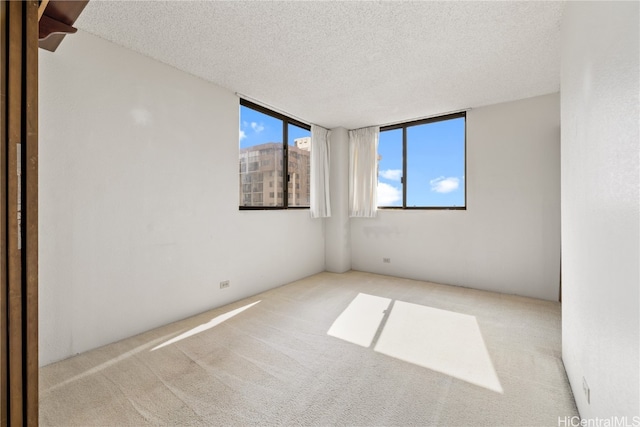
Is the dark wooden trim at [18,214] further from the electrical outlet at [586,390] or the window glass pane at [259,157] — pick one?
the window glass pane at [259,157]

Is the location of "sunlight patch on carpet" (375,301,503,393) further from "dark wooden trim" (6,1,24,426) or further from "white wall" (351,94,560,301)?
"dark wooden trim" (6,1,24,426)

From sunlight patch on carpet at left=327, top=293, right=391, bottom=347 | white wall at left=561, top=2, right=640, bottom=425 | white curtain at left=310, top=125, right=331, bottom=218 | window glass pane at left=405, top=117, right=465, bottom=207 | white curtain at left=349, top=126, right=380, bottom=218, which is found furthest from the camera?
white curtain at left=349, top=126, right=380, bottom=218

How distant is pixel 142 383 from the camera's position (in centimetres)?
182

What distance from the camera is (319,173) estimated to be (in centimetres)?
468

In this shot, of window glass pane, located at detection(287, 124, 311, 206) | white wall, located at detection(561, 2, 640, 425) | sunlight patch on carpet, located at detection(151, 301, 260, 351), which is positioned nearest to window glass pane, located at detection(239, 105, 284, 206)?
window glass pane, located at detection(287, 124, 311, 206)

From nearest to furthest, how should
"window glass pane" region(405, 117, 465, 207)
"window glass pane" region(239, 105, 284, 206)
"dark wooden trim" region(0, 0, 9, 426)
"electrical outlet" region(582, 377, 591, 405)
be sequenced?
"dark wooden trim" region(0, 0, 9, 426) → "electrical outlet" region(582, 377, 591, 405) → "window glass pane" region(239, 105, 284, 206) → "window glass pane" region(405, 117, 465, 207)

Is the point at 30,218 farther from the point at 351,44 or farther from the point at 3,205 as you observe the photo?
the point at 351,44

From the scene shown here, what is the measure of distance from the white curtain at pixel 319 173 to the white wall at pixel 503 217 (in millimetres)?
1409

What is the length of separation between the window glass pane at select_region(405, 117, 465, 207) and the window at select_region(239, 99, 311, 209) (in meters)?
1.73

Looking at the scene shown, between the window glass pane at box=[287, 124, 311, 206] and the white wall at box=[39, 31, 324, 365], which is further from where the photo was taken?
the window glass pane at box=[287, 124, 311, 206]

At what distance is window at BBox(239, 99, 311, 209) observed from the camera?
Answer: 3691mm

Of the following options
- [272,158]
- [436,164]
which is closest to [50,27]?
[272,158]

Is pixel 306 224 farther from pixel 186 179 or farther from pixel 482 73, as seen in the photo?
pixel 482 73

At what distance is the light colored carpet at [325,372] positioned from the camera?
1.56 m
